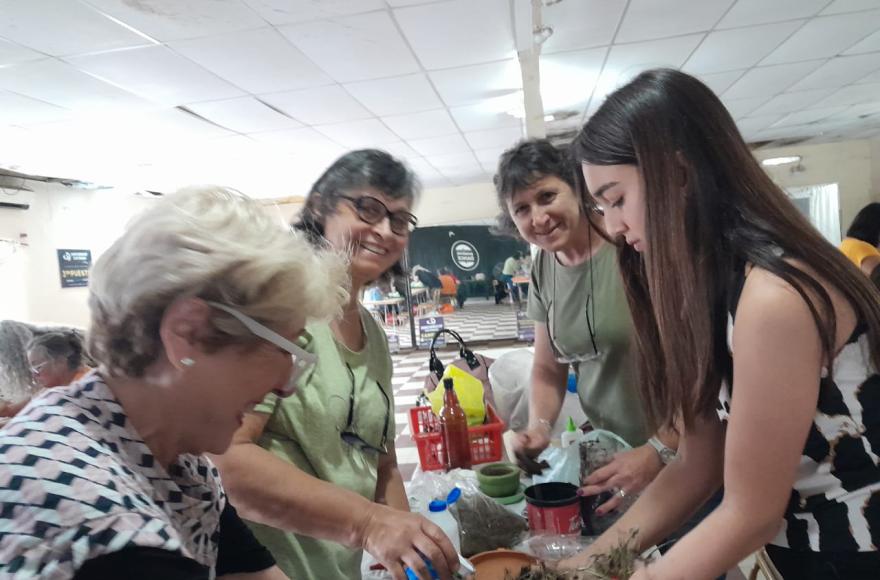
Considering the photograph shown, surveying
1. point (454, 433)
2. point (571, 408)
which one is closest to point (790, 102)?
point (571, 408)

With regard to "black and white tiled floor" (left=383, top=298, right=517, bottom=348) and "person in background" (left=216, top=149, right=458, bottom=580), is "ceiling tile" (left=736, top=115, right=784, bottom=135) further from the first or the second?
"person in background" (left=216, top=149, right=458, bottom=580)

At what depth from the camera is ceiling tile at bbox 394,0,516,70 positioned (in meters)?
2.96

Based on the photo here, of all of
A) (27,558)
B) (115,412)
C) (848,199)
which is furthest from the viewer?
(848,199)

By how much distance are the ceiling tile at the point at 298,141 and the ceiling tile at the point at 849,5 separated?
4218mm

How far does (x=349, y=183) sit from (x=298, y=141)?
456 cm

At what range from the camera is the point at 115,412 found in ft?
1.93

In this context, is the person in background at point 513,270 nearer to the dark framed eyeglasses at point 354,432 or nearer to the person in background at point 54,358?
the person in background at point 54,358

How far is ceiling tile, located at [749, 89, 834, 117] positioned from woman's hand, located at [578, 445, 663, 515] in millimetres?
5882

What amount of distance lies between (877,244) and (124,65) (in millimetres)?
5096

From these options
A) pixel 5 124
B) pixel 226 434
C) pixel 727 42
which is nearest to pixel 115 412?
pixel 226 434

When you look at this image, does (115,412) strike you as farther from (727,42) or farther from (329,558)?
(727,42)

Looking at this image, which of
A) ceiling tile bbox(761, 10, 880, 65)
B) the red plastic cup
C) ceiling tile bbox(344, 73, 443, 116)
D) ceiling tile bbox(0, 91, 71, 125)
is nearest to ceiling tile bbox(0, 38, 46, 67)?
ceiling tile bbox(0, 91, 71, 125)

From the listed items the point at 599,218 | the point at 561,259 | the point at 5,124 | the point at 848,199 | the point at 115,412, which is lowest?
the point at 115,412

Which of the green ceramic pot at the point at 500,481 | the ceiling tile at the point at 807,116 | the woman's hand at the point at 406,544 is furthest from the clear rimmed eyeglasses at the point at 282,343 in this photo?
the ceiling tile at the point at 807,116
